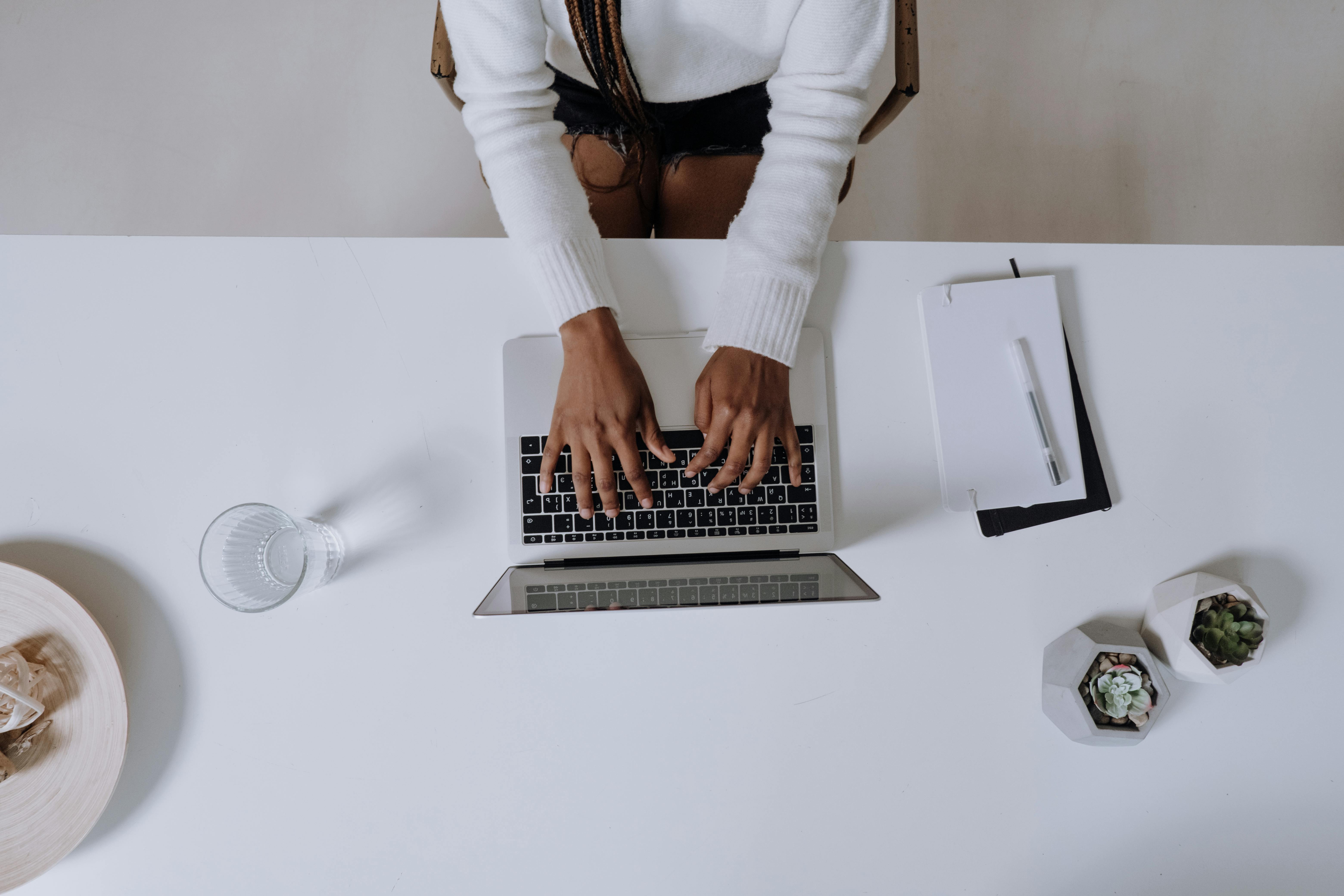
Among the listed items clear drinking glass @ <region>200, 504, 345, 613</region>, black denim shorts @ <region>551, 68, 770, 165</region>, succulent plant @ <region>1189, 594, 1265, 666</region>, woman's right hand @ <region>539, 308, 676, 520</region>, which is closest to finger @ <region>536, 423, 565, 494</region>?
woman's right hand @ <region>539, 308, 676, 520</region>

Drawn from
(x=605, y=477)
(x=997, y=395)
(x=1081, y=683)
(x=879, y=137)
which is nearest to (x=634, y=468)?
(x=605, y=477)

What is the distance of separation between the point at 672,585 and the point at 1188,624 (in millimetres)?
551

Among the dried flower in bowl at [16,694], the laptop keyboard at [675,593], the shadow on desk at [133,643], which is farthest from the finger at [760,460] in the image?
the dried flower in bowl at [16,694]

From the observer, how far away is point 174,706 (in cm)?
71

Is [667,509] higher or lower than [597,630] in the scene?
higher

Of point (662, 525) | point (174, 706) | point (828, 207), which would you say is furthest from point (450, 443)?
point (828, 207)

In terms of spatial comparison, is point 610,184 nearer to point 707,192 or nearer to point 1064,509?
point 707,192

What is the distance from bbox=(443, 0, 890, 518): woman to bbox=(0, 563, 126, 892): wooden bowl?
1.67 feet

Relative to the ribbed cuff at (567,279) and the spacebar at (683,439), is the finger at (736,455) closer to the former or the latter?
the spacebar at (683,439)

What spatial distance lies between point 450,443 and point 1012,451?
64 centimetres

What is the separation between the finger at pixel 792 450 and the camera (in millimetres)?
716

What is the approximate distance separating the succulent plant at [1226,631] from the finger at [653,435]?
23.0 inches

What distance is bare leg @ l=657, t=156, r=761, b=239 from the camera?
3.03 feet

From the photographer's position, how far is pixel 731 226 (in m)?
0.79
